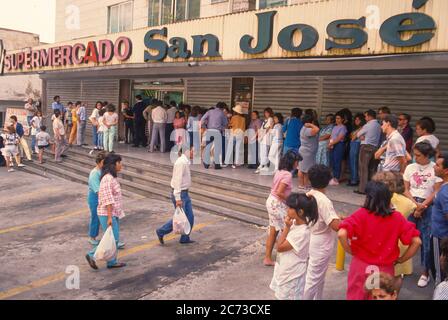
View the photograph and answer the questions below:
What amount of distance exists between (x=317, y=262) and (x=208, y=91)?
10.6 meters

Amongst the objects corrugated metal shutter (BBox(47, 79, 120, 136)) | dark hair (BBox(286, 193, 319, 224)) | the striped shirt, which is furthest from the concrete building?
dark hair (BBox(286, 193, 319, 224))

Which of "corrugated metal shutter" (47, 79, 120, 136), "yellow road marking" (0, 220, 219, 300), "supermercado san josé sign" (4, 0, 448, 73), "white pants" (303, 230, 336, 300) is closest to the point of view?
"white pants" (303, 230, 336, 300)

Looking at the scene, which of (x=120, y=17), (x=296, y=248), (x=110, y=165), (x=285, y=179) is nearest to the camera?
(x=296, y=248)

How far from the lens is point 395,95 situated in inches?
386

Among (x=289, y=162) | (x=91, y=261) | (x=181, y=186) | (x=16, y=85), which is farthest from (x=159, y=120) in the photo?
(x=16, y=85)

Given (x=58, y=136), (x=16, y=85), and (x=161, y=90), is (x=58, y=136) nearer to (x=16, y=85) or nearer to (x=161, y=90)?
(x=161, y=90)

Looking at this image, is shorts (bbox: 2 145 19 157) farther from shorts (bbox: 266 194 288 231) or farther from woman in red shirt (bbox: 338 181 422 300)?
woman in red shirt (bbox: 338 181 422 300)

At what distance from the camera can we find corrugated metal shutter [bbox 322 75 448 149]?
9141 mm

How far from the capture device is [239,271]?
611cm

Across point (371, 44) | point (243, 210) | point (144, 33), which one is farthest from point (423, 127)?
point (144, 33)

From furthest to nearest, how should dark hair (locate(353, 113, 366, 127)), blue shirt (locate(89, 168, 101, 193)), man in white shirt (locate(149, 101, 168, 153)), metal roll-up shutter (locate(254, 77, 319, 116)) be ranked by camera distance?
man in white shirt (locate(149, 101, 168, 153)) → metal roll-up shutter (locate(254, 77, 319, 116)) → dark hair (locate(353, 113, 366, 127)) → blue shirt (locate(89, 168, 101, 193))

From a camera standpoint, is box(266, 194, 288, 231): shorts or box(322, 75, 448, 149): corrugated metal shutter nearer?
box(266, 194, 288, 231): shorts

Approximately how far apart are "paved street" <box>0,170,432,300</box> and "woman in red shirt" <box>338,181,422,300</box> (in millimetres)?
1652

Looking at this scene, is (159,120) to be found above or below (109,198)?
above
